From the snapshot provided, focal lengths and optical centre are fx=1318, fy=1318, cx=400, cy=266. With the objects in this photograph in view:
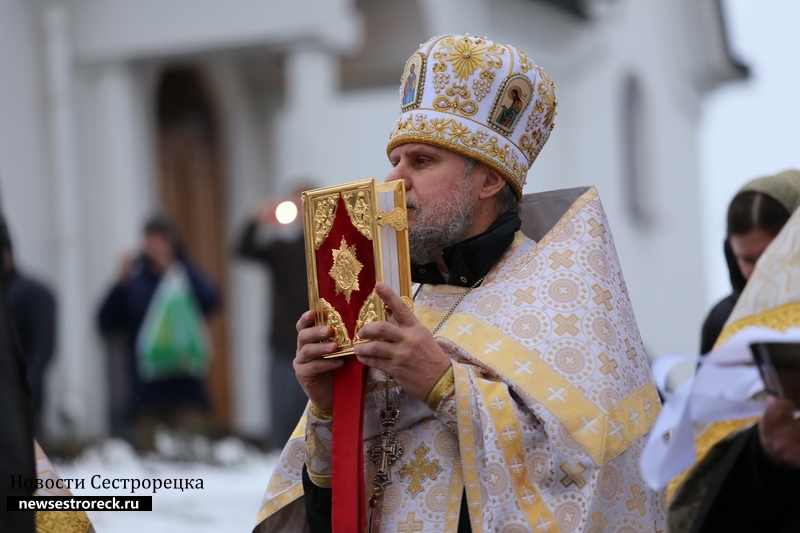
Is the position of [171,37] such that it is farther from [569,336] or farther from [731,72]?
[731,72]

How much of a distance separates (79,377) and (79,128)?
2334 millimetres

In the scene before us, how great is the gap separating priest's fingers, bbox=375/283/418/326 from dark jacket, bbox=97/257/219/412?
760 centimetres

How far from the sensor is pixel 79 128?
12234 mm

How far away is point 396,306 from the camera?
9.66ft

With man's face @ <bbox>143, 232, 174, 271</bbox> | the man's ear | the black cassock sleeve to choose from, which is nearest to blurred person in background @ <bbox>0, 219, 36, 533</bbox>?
the black cassock sleeve

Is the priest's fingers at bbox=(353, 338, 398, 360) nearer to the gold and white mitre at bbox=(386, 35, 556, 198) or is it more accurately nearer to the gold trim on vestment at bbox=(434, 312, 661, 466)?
the gold trim on vestment at bbox=(434, 312, 661, 466)

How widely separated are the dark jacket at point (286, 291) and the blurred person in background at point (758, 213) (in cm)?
544

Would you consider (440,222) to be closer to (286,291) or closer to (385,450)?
(385,450)

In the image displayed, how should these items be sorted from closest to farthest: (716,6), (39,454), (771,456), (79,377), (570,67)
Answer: (771,456) < (39,454) < (79,377) < (570,67) < (716,6)

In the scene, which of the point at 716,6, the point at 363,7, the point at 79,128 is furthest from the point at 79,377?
the point at 716,6

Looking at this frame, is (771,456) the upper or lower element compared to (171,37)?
lower

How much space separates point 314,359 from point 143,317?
298 inches

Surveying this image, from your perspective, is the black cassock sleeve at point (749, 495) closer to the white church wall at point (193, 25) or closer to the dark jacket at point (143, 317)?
the dark jacket at point (143, 317)

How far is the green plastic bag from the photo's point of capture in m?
10.0
